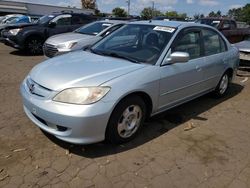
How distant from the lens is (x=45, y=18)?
12141mm

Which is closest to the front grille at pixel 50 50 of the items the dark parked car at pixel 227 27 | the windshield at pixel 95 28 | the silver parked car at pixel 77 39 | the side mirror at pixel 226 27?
the silver parked car at pixel 77 39

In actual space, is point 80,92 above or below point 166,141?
above

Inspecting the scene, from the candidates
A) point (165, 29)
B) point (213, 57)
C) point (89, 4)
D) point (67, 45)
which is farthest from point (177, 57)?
point (89, 4)

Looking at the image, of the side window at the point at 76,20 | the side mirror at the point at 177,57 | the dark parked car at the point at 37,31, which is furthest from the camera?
the side window at the point at 76,20

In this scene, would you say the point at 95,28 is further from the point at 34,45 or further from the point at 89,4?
the point at 89,4

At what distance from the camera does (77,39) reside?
8.74 m

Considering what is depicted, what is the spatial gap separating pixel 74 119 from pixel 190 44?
252cm

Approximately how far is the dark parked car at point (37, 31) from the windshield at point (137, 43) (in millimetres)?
6796

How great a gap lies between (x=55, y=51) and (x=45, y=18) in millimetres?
4320

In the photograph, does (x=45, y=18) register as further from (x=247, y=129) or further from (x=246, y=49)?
(x=247, y=129)

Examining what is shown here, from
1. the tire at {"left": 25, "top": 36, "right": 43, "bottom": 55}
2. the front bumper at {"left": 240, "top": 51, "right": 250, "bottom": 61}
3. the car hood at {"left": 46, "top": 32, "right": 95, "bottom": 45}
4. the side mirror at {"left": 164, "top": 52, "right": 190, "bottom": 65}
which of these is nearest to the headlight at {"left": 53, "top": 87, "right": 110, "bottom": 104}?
the side mirror at {"left": 164, "top": 52, "right": 190, "bottom": 65}

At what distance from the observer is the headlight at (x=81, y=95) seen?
3.24 meters

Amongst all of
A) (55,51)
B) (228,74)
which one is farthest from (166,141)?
(55,51)

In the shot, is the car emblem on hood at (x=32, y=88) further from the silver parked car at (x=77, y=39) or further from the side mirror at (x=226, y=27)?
the side mirror at (x=226, y=27)
